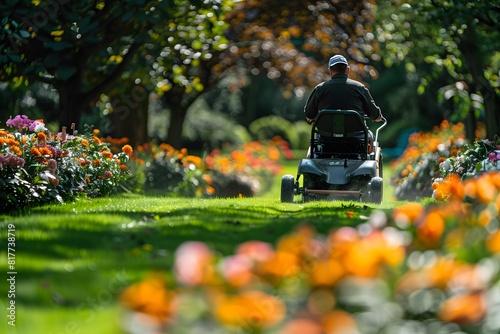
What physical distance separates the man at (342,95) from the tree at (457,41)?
173 centimetres

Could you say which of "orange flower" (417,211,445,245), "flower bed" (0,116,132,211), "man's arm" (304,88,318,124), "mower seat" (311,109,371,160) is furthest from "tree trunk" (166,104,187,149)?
"orange flower" (417,211,445,245)

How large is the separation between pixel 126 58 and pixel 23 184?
4418 millimetres

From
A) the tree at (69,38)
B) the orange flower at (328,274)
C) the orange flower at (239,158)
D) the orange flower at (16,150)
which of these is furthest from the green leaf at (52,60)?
the orange flower at (328,274)

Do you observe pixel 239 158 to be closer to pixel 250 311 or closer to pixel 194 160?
pixel 194 160

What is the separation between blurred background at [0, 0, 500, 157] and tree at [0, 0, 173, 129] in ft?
0.06

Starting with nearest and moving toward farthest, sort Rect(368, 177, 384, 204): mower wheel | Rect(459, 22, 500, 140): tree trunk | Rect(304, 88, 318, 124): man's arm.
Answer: Rect(368, 177, 384, 204): mower wheel < Rect(304, 88, 318, 124): man's arm < Rect(459, 22, 500, 140): tree trunk

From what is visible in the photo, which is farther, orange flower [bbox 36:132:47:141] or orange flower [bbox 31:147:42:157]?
orange flower [bbox 36:132:47:141]

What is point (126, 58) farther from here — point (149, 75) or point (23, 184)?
point (23, 184)

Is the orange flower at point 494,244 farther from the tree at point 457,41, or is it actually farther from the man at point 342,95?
the tree at point 457,41

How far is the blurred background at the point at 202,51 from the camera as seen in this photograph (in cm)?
1141

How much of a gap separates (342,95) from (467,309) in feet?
25.4

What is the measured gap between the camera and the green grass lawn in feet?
14.9

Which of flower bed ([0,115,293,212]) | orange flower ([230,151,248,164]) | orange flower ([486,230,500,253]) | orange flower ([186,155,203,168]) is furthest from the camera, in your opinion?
orange flower ([230,151,248,164])

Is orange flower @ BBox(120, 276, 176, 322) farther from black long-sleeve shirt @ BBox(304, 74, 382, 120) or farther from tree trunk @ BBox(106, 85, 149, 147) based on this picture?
tree trunk @ BBox(106, 85, 149, 147)
